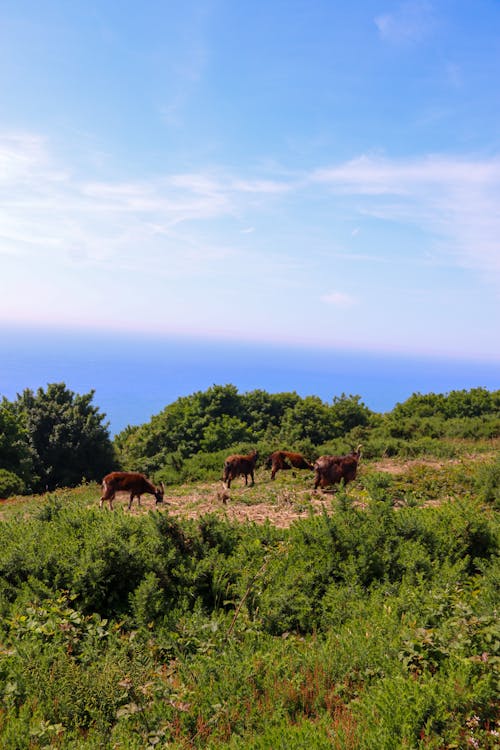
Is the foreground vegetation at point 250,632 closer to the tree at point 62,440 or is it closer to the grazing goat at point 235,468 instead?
the grazing goat at point 235,468

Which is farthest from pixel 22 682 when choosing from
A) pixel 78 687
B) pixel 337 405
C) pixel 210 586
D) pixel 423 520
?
pixel 337 405

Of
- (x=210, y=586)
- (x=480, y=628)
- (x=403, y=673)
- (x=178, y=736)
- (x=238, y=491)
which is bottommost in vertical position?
(x=238, y=491)

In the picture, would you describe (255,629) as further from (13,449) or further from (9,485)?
(13,449)

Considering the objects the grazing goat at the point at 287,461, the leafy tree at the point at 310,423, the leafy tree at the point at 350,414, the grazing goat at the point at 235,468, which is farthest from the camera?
the leafy tree at the point at 350,414

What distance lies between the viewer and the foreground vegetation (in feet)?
12.5

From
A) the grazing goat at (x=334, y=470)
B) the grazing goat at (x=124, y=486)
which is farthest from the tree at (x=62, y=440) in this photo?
the grazing goat at (x=334, y=470)

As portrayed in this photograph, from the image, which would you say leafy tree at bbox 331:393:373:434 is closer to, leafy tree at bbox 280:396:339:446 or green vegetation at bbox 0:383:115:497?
leafy tree at bbox 280:396:339:446

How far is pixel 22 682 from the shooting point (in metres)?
4.66

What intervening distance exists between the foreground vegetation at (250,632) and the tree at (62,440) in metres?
25.7

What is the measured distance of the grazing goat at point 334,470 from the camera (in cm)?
1392

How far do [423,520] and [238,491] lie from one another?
835 centimetres

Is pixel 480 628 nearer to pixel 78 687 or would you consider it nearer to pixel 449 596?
pixel 449 596

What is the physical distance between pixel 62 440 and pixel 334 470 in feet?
87.8

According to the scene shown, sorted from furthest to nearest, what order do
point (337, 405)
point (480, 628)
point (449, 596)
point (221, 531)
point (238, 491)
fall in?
point (337, 405) < point (238, 491) < point (221, 531) < point (449, 596) < point (480, 628)
